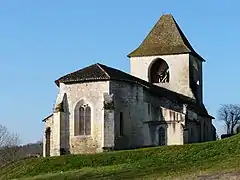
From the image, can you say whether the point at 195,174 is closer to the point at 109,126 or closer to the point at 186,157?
the point at 186,157

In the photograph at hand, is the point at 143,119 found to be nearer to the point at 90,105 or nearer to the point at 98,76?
the point at 90,105

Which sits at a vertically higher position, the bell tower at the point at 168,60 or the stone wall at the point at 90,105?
the bell tower at the point at 168,60

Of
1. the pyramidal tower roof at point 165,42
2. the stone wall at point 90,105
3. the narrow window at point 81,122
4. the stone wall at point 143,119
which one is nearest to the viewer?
the stone wall at point 90,105

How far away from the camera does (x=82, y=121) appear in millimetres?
48438

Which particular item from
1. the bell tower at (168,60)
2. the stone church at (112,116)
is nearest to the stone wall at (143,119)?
the stone church at (112,116)

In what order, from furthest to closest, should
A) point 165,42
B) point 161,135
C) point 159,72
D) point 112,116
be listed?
point 159,72 → point 165,42 → point 161,135 → point 112,116

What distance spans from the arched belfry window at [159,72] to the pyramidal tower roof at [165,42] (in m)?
1.36

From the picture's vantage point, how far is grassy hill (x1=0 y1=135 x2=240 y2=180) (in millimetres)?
26625

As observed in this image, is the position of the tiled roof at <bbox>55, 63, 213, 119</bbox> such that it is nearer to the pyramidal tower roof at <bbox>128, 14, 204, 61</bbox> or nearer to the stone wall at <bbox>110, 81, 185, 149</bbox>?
the stone wall at <bbox>110, 81, 185, 149</bbox>

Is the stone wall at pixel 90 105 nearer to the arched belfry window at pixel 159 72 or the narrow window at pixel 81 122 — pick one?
the narrow window at pixel 81 122

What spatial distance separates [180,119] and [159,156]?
585 inches

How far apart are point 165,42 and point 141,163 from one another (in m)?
28.8

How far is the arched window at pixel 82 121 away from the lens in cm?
4806

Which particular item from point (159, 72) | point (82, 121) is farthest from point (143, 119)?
point (159, 72)
